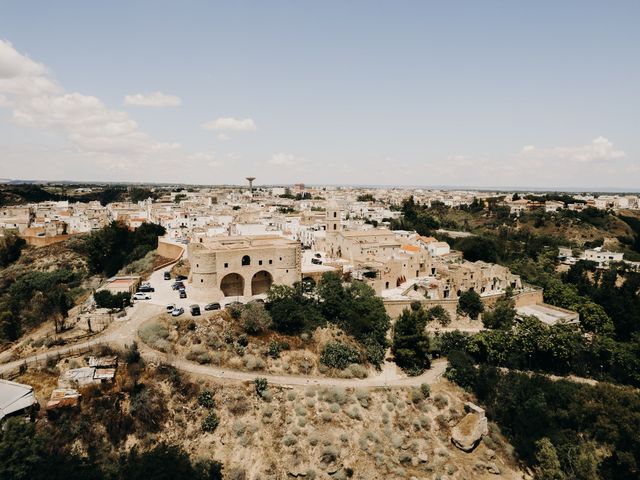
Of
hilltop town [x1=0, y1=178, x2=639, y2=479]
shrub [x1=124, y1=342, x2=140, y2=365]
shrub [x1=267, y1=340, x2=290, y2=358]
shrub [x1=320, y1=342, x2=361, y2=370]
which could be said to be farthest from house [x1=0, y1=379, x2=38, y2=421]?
shrub [x1=320, y1=342, x2=361, y2=370]

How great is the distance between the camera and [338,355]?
29.1 metres

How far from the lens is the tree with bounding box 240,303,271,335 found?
28672 millimetres

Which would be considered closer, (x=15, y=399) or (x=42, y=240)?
(x=15, y=399)

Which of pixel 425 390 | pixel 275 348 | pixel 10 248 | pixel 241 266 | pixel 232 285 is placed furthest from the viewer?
pixel 10 248

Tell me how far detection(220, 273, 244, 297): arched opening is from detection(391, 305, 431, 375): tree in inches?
523

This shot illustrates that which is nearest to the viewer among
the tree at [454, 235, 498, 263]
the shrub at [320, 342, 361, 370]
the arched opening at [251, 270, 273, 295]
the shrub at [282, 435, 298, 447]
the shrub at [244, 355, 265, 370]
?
the shrub at [282, 435, 298, 447]

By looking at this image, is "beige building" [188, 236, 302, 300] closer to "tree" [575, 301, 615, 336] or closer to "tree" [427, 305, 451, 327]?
"tree" [427, 305, 451, 327]

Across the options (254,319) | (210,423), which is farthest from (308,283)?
(210,423)

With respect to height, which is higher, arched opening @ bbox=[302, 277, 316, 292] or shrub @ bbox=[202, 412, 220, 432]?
arched opening @ bbox=[302, 277, 316, 292]

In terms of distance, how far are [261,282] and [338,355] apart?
989cm

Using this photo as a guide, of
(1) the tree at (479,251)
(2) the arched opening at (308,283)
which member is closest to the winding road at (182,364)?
(2) the arched opening at (308,283)

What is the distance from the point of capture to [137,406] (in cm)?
2162

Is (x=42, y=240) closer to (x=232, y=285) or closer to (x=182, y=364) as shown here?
(x=232, y=285)

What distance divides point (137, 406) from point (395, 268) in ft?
85.9
